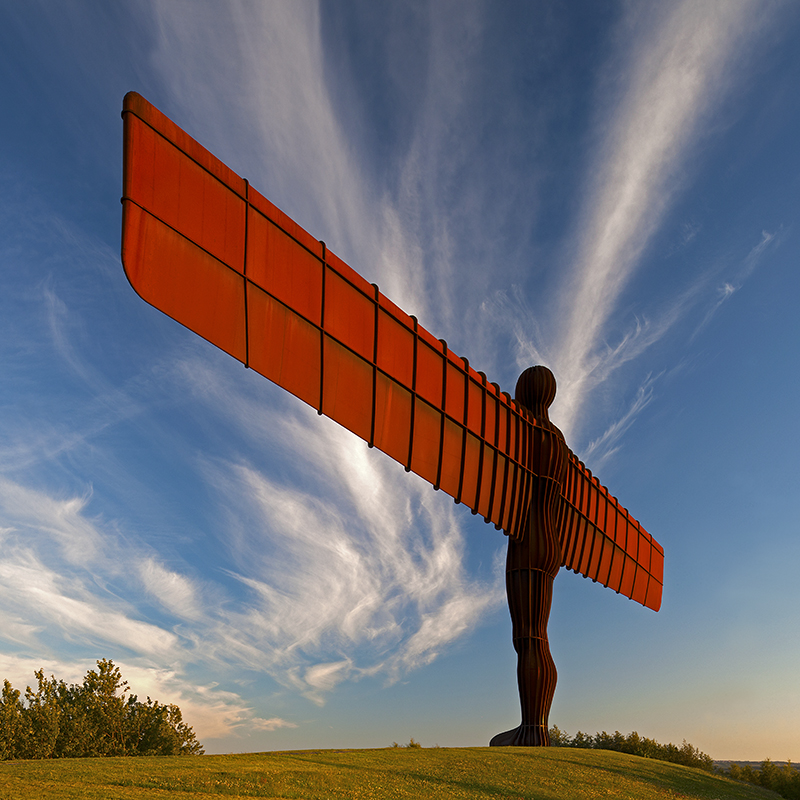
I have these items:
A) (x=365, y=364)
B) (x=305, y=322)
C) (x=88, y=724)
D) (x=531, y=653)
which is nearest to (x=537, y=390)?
(x=531, y=653)

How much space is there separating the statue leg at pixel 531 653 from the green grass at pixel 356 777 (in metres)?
0.66

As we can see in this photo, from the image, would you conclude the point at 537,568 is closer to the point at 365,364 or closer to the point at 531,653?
the point at 531,653

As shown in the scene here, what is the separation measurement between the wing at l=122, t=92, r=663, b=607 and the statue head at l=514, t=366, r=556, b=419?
3.02 feet

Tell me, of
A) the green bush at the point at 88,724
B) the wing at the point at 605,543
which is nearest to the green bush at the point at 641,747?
the wing at the point at 605,543

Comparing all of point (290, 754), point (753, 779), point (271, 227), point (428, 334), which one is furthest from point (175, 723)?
point (271, 227)

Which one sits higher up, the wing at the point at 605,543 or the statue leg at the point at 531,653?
the wing at the point at 605,543

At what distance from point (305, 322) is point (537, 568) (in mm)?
10213

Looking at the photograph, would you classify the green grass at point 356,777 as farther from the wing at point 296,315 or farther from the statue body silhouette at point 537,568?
the wing at point 296,315

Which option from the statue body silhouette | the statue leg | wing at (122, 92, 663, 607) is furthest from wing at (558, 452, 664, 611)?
wing at (122, 92, 663, 607)

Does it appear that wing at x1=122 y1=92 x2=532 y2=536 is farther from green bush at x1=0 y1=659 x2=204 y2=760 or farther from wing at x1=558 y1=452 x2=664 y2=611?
green bush at x1=0 y1=659 x2=204 y2=760

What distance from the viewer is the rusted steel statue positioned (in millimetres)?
11125

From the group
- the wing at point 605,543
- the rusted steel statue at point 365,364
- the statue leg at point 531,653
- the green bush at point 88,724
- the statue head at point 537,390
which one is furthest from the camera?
the green bush at point 88,724

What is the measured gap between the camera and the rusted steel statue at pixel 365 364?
11.1 metres

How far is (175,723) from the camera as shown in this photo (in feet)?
128
